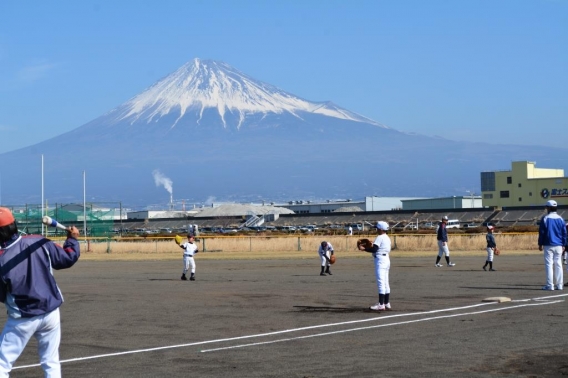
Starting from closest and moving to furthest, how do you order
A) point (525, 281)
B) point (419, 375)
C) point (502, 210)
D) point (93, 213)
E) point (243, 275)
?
point (419, 375) → point (525, 281) → point (243, 275) → point (93, 213) → point (502, 210)

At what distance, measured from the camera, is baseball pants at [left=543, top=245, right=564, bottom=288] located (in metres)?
20.2

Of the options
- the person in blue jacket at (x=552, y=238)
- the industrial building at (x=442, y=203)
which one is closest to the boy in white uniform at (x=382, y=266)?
the person in blue jacket at (x=552, y=238)

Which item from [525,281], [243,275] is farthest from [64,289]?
[525,281]

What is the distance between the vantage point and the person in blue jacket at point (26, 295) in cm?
827

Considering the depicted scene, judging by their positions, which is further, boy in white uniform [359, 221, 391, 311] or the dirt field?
boy in white uniform [359, 221, 391, 311]

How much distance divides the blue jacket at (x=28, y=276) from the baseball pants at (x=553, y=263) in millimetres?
14163

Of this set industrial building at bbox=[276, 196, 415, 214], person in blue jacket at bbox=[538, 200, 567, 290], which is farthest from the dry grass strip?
industrial building at bbox=[276, 196, 415, 214]

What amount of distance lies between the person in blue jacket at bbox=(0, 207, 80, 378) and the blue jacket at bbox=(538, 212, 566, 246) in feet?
46.1

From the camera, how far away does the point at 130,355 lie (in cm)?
1251

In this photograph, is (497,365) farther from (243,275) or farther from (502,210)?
(502,210)

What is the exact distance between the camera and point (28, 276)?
27.5 ft

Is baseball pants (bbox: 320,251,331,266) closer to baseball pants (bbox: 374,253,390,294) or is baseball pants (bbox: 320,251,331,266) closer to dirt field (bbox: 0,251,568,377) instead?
dirt field (bbox: 0,251,568,377)

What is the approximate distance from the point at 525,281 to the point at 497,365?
556 inches

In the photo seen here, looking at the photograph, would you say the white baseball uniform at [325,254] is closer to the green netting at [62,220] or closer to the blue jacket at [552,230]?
the blue jacket at [552,230]
